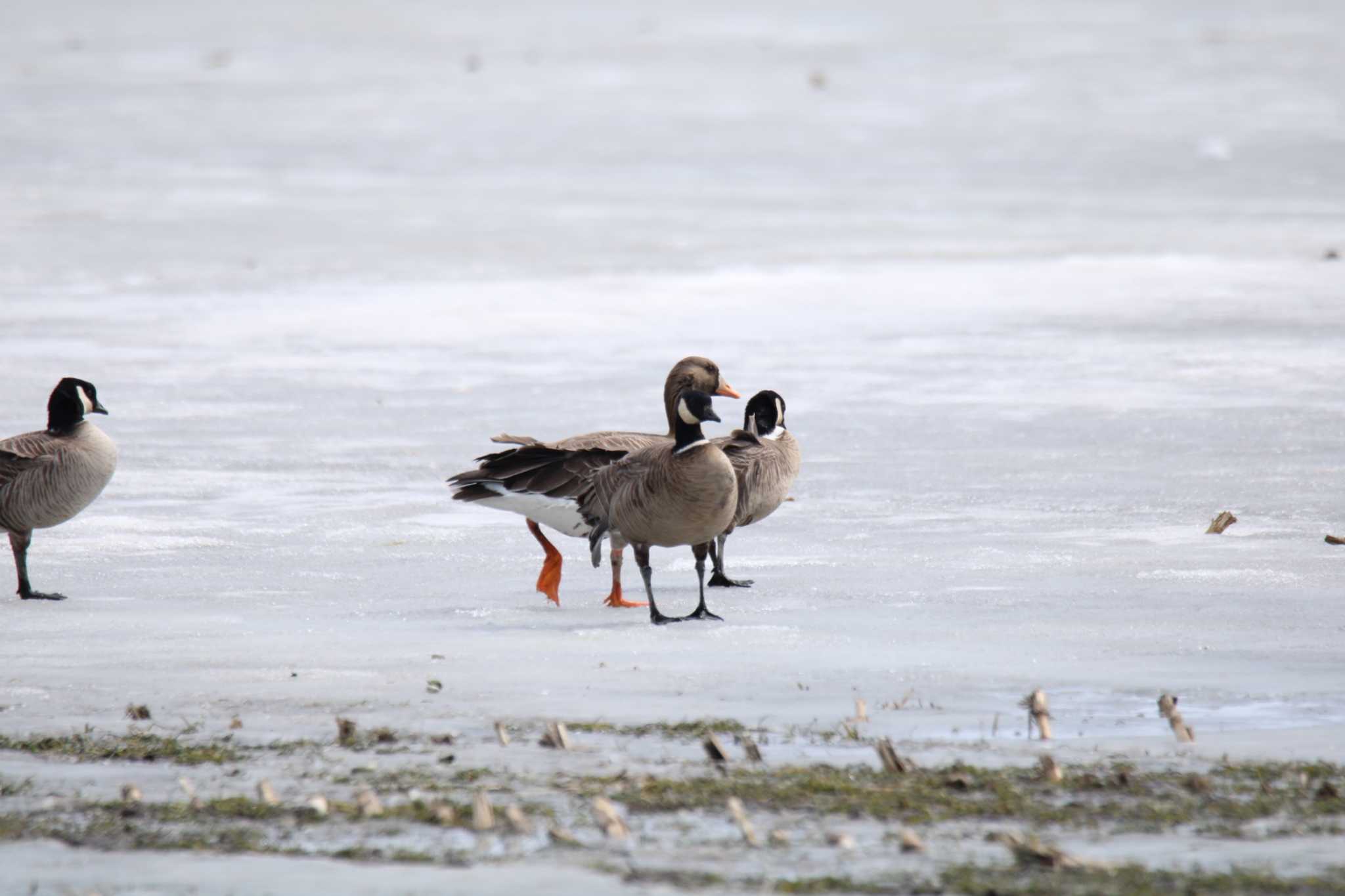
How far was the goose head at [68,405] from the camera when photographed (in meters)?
7.95

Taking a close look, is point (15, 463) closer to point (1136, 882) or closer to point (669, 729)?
point (669, 729)

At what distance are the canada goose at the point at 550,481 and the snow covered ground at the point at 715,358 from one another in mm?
216

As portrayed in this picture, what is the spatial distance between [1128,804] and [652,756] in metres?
1.30

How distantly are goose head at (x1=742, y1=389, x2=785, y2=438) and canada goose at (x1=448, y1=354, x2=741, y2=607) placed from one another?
0.58 meters

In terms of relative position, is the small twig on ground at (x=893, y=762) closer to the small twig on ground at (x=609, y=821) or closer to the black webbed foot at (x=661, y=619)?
the small twig on ground at (x=609, y=821)

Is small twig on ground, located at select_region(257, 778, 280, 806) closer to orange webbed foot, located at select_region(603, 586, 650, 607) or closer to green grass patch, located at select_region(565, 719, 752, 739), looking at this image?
green grass patch, located at select_region(565, 719, 752, 739)

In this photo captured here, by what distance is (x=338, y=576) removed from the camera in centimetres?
789

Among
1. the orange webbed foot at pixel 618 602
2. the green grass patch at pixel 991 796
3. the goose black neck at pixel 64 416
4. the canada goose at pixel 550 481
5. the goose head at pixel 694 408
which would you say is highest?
the goose head at pixel 694 408

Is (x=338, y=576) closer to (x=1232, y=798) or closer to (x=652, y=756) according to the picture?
(x=652, y=756)

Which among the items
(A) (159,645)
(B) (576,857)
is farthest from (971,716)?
(A) (159,645)

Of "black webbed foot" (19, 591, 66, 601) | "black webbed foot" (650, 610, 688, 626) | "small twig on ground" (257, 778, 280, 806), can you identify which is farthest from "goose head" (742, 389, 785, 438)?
"small twig on ground" (257, 778, 280, 806)

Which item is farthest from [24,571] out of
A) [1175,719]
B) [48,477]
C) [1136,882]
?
[1136,882]

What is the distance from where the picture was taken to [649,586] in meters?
7.10

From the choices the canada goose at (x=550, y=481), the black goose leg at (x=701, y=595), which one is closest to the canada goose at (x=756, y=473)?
the black goose leg at (x=701, y=595)
